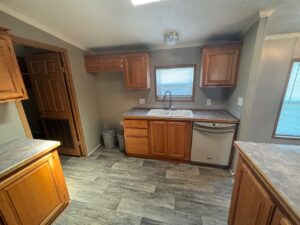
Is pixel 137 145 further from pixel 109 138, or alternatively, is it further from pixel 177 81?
pixel 177 81

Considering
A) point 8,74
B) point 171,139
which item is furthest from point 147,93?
point 8,74

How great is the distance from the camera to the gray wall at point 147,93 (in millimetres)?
2662

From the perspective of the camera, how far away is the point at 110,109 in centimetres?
338

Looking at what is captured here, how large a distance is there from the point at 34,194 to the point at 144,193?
1.27 m

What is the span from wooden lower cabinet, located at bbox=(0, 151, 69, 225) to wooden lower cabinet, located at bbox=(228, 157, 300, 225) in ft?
6.28

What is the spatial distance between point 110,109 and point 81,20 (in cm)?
192

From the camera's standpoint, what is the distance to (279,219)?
737 mm

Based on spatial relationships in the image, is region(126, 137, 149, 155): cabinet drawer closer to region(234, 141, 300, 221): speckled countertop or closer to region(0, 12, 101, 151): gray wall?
region(0, 12, 101, 151): gray wall

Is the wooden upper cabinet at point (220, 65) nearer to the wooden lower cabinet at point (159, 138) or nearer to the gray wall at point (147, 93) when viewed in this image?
the gray wall at point (147, 93)

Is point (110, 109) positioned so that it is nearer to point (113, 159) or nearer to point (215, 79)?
point (113, 159)

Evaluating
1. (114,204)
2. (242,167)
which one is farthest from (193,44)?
(114,204)

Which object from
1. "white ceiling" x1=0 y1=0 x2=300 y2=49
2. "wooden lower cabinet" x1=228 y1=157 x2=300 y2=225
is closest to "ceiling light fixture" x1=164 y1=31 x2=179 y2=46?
"white ceiling" x1=0 y1=0 x2=300 y2=49

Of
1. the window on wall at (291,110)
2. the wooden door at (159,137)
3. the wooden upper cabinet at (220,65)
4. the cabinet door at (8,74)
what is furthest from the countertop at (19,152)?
the window on wall at (291,110)

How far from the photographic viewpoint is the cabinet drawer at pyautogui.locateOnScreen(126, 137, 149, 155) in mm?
2611
